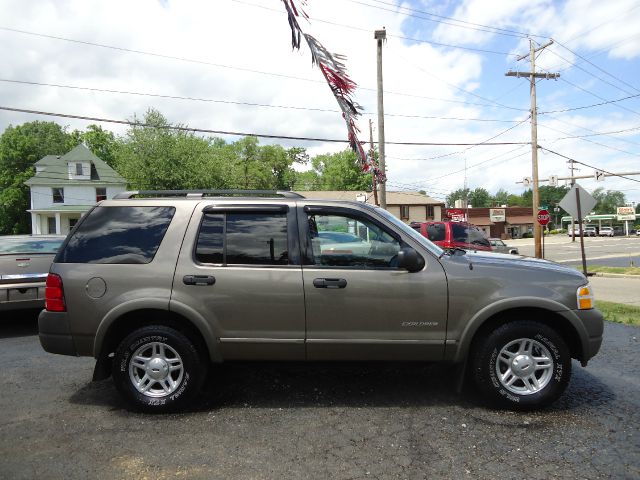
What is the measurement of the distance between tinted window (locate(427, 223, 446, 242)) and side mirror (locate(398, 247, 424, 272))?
32.2 ft

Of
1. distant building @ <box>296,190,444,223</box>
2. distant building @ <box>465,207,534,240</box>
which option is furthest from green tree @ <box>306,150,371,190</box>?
distant building @ <box>465,207,534,240</box>

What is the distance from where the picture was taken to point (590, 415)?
371 cm

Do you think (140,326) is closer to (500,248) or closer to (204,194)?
(204,194)

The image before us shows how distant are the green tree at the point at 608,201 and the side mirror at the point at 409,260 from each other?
13120 centimetres

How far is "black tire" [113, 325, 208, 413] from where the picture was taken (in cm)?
381

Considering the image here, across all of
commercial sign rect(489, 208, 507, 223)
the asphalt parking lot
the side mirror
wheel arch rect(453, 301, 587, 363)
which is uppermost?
commercial sign rect(489, 208, 507, 223)

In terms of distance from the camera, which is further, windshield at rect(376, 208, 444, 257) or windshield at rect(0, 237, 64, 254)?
windshield at rect(0, 237, 64, 254)

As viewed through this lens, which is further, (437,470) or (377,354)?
(377,354)

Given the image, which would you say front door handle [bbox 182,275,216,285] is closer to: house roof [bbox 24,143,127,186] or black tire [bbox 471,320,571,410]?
black tire [bbox 471,320,571,410]

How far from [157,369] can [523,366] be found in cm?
304

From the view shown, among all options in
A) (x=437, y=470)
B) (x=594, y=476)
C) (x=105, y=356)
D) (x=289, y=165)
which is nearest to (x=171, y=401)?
(x=105, y=356)

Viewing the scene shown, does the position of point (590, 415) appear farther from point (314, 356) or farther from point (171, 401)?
point (171, 401)

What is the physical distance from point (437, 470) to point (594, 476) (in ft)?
3.10

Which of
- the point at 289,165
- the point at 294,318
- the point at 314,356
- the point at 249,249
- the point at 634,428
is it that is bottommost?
the point at 634,428
